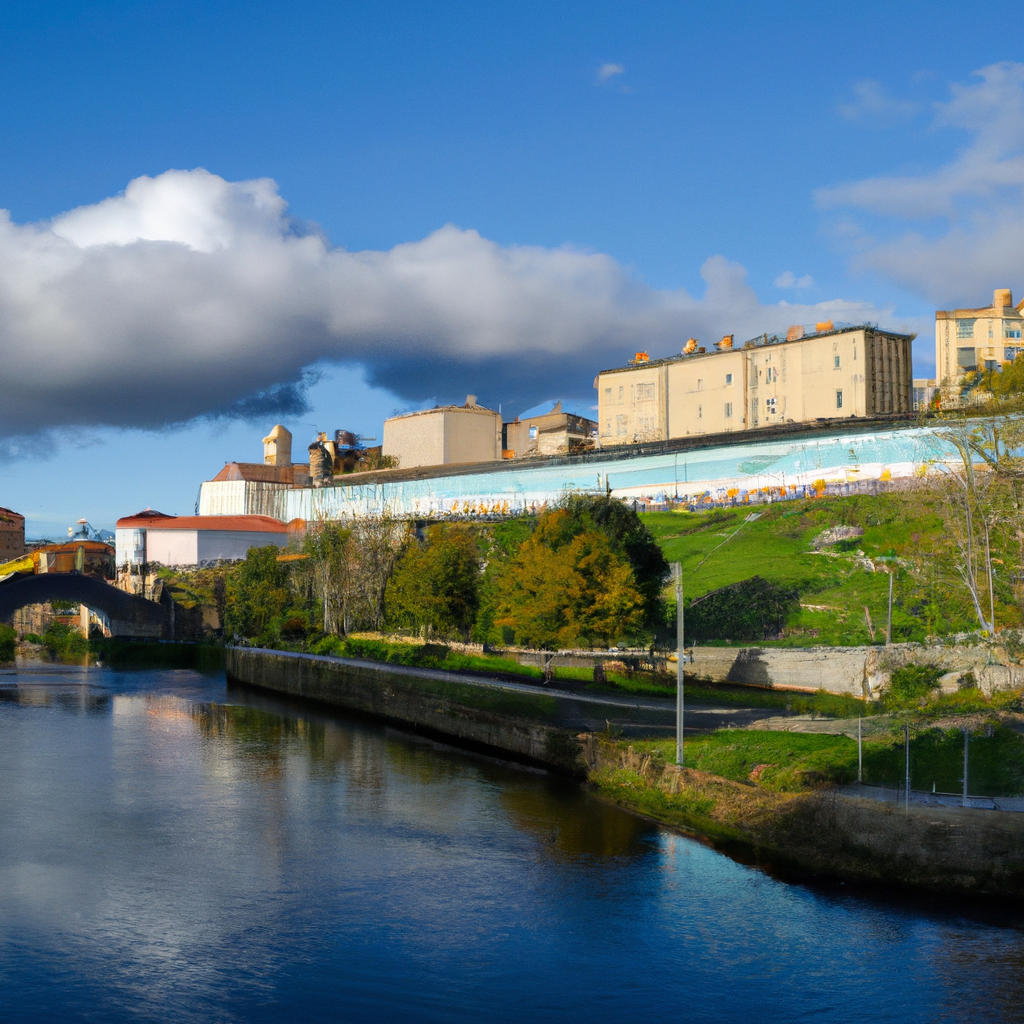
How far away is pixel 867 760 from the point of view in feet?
58.1

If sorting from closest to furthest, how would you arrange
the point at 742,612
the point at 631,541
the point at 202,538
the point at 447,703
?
1. the point at 447,703
2. the point at 631,541
3. the point at 742,612
4. the point at 202,538

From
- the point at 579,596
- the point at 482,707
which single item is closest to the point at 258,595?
the point at 579,596

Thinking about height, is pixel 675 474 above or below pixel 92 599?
above

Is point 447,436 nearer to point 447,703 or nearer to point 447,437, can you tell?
point 447,437

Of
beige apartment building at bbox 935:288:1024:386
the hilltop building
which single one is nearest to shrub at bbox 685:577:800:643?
beige apartment building at bbox 935:288:1024:386

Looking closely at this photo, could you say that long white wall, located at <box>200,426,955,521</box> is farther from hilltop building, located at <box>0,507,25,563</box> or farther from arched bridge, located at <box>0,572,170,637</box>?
hilltop building, located at <box>0,507,25,563</box>

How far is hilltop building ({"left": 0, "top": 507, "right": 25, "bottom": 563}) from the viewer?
4348 inches

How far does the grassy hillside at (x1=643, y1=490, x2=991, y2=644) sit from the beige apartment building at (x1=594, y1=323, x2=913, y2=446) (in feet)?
37.7

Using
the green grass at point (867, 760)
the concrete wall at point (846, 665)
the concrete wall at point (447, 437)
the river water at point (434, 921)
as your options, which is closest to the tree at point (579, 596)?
the concrete wall at point (846, 665)

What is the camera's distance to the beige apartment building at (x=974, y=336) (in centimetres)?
6266

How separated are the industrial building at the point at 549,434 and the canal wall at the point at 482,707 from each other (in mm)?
31272

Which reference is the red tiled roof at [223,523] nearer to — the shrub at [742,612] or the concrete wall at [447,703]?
the concrete wall at [447,703]

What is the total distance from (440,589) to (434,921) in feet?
84.3

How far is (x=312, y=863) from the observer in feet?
55.9
